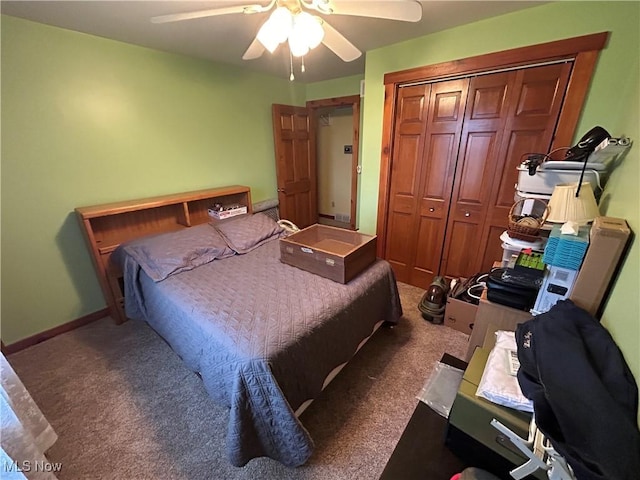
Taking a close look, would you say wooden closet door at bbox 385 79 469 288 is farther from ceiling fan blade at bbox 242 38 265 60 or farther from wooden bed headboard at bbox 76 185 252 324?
wooden bed headboard at bbox 76 185 252 324

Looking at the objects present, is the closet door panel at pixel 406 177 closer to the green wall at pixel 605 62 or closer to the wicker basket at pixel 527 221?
the green wall at pixel 605 62

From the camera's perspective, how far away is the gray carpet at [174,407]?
1.26 metres

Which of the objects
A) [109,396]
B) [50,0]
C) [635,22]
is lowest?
[109,396]

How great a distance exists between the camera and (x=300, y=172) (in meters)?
3.80

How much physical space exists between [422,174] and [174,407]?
8.48 feet

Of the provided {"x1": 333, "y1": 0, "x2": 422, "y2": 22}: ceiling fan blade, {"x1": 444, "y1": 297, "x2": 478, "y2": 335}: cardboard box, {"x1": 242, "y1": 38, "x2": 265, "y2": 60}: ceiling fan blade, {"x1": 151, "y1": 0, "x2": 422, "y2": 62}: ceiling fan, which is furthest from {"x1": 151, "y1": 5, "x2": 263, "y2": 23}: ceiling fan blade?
{"x1": 444, "y1": 297, "x2": 478, "y2": 335}: cardboard box

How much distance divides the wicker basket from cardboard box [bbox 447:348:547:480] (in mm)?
1046

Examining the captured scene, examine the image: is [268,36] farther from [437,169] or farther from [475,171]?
[475,171]

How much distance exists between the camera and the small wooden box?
168 centimetres

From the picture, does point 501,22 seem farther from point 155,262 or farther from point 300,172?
point 155,262

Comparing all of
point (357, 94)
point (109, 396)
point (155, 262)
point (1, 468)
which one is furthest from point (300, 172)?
point (1, 468)

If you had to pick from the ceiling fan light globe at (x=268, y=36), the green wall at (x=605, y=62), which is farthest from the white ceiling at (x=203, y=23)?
the ceiling fan light globe at (x=268, y=36)

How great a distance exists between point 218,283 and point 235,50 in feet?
6.92

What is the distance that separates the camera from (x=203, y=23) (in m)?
1.84
